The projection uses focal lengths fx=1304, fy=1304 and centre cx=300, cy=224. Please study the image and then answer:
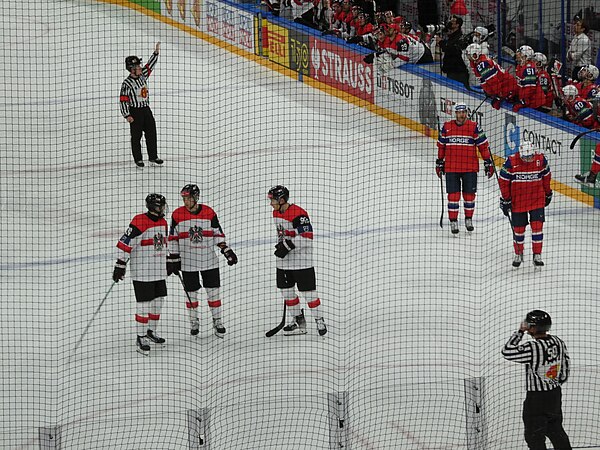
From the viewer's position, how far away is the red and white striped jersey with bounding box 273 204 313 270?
10.5m

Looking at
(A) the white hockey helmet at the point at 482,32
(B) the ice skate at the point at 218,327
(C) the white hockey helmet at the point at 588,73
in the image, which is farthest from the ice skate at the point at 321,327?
(A) the white hockey helmet at the point at 482,32

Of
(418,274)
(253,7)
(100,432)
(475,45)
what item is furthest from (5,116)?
(100,432)

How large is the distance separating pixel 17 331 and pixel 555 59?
8307mm

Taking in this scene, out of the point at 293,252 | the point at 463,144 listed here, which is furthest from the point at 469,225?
the point at 293,252

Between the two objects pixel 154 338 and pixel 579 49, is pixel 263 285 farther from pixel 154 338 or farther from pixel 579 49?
pixel 579 49

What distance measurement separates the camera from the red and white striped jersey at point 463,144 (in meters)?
13.0

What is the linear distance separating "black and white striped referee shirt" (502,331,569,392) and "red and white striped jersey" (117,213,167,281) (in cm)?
343

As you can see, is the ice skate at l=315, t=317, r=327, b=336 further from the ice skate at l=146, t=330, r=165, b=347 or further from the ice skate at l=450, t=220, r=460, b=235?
the ice skate at l=450, t=220, r=460, b=235

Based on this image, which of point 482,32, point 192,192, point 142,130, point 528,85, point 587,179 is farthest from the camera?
point 482,32

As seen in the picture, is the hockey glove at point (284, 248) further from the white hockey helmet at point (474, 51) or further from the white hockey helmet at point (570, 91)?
the white hockey helmet at point (474, 51)

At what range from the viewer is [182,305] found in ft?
38.3

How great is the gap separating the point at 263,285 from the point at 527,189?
261 cm

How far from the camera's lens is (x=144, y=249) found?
34.2 ft

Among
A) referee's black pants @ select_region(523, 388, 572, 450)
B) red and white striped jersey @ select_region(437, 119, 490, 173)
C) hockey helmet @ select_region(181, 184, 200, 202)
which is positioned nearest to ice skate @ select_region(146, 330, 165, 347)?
hockey helmet @ select_region(181, 184, 200, 202)
